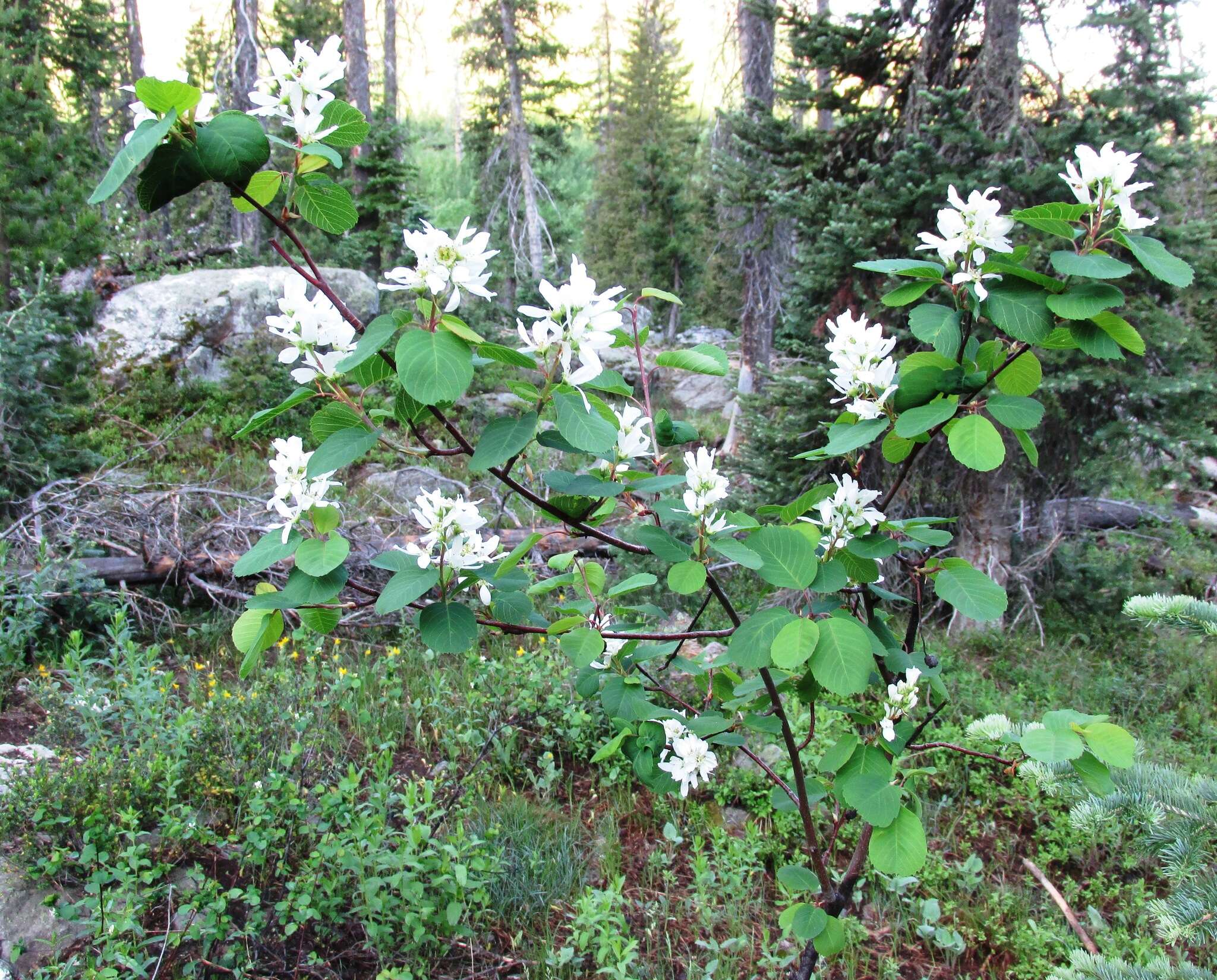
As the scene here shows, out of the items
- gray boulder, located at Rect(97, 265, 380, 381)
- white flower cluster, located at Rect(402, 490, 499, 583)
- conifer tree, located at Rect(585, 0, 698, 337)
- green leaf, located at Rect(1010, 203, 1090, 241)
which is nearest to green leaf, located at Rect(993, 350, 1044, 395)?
green leaf, located at Rect(1010, 203, 1090, 241)

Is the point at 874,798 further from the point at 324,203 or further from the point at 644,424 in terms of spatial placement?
the point at 324,203

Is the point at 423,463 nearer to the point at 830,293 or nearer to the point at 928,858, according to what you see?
the point at 830,293

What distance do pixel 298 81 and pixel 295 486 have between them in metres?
0.64

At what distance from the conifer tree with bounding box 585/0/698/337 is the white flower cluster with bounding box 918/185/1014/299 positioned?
662 inches

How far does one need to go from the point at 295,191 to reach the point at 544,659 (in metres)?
3.21

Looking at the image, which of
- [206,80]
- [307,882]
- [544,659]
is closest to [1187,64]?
[544,659]

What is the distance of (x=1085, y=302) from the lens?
1096 millimetres

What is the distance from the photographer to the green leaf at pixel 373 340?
1018 mm

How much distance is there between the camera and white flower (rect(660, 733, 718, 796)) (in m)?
1.68

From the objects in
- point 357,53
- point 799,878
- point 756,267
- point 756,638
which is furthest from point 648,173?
point 756,638

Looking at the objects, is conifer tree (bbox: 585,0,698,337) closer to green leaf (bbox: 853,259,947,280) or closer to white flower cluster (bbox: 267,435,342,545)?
green leaf (bbox: 853,259,947,280)

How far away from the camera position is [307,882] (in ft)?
7.80

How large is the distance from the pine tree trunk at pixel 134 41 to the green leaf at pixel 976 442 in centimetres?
1777

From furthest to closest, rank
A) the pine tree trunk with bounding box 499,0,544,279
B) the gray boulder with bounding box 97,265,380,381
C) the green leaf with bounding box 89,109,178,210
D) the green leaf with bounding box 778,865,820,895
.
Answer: the pine tree trunk with bounding box 499,0,544,279, the gray boulder with bounding box 97,265,380,381, the green leaf with bounding box 778,865,820,895, the green leaf with bounding box 89,109,178,210
